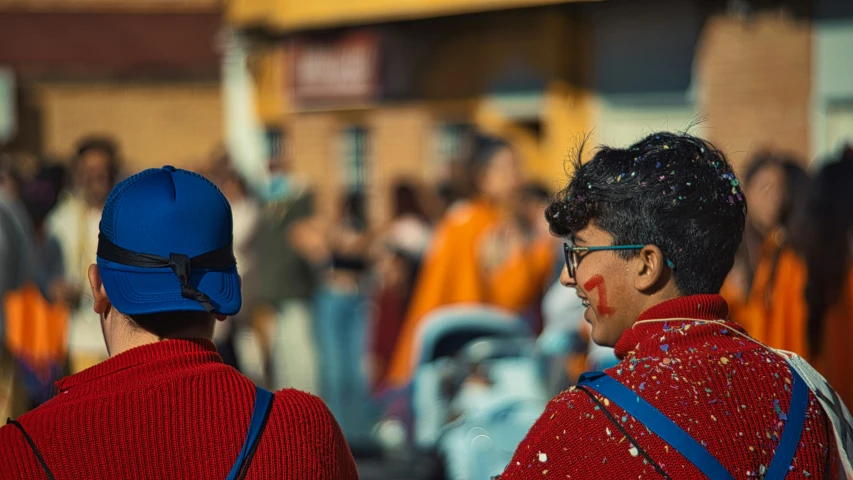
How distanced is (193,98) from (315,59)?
9625 mm

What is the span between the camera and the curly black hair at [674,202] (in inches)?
88.4

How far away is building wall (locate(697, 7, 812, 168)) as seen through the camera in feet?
36.7

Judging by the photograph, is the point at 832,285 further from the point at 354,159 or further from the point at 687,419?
the point at 354,159

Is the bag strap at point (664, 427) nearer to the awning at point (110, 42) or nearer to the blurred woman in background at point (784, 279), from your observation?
the blurred woman in background at point (784, 279)

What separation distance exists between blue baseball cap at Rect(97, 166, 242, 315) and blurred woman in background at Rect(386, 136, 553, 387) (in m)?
5.33

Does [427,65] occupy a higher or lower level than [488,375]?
higher

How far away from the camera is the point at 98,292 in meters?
2.31

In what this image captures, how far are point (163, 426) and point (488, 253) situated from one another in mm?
5691

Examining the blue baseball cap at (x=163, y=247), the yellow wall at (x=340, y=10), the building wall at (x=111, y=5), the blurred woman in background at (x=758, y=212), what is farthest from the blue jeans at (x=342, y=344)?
the building wall at (x=111, y=5)

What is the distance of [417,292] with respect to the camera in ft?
27.6

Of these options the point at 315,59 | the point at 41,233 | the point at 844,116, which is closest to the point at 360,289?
the point at 41,233

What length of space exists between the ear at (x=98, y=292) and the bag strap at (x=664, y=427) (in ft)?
3.17

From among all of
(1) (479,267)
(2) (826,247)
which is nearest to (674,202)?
(2) (826,247)

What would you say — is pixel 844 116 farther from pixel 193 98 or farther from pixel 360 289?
pixel 193 98
